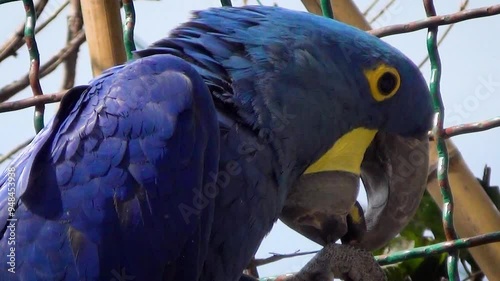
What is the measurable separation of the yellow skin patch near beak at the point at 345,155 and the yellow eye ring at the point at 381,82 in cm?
7

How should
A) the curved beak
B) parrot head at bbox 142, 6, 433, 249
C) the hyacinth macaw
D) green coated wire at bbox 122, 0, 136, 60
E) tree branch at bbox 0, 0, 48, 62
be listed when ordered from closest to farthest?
the hyacinth macaw < parrot head at bbox 142, 6, 433, 249 < the curved beak < green coated wire at bbox 122, 0, 136, 60 < tree branch at bbox 0, 0, 48, 62

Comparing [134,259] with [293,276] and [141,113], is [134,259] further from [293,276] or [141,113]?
[293,276]

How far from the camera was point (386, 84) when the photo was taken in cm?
201

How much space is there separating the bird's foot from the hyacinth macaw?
1.6 inches

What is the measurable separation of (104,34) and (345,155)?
54cm

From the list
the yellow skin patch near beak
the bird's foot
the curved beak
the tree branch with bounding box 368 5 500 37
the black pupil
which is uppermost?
the tree branch with bounding box 368 5 500 37

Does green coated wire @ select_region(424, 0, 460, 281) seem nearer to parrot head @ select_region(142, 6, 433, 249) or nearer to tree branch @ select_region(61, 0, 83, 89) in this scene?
parrot head @ select_region(142, 6, 433, 249)

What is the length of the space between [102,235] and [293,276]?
0.44 metres

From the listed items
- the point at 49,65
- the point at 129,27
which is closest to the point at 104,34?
the point at 129,27

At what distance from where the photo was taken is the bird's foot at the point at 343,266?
77.2 inches

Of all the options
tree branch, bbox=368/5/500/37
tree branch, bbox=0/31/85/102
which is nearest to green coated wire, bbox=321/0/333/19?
tree branch, bbox=368/5/500/37

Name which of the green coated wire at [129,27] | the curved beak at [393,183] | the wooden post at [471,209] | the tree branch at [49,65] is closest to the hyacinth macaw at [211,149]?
the curved beak at [393,183]

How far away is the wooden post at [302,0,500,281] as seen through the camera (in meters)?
2.06

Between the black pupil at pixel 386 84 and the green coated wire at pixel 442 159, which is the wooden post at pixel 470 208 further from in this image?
the black pupil at pixel 386 84
